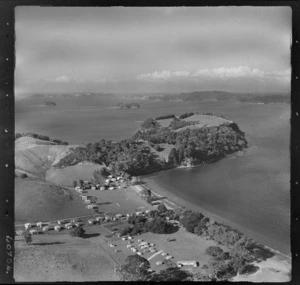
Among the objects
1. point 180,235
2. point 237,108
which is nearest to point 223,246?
point 180,235

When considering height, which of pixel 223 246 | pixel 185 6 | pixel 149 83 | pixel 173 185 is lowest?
pixel 223 246

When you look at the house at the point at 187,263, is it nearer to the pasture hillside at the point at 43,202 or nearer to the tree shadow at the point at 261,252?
the tree shadow at the point at 261,252

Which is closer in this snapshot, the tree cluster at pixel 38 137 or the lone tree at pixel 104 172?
the tree cluster at pixel 38 137

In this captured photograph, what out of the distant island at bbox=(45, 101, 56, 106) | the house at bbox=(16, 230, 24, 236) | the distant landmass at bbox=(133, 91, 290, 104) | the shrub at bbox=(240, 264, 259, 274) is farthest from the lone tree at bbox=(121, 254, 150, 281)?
the distant island at bbox=(45, 101, 56, 106)

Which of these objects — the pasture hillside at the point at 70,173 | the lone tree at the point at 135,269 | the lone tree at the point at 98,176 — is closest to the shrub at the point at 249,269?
the lone tree at the point at 135,269

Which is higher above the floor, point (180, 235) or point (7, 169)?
point (7, 169)

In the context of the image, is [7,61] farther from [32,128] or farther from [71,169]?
[71,169]

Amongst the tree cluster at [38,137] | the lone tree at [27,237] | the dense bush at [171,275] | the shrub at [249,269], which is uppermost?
the tree cluster at [38,137]

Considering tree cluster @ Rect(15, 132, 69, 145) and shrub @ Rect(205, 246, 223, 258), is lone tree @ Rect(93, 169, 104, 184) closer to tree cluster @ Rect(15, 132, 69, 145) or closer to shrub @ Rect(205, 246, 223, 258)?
tree cluster @ Rect(15, 132, 69, 145)
